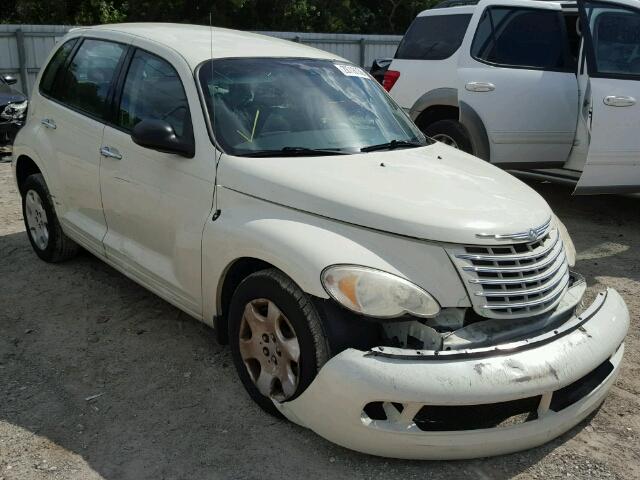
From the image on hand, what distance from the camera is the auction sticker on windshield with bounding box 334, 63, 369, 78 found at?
4422 mm

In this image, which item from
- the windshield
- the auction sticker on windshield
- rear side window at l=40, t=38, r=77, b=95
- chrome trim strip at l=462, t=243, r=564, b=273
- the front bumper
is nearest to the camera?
the front bumper

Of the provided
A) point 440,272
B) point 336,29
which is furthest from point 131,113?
point 336,29

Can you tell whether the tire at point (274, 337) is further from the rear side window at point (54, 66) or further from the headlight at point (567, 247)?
the rear side window at point (54, 66)

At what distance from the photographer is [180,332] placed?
435 centimetres

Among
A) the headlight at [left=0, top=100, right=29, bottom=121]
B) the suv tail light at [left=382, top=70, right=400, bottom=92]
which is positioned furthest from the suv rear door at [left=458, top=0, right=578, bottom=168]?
the headlight at [left=0, top=100, right=29, bottom=121]

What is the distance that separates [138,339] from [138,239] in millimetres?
608

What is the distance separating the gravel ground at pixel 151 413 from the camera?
304cm

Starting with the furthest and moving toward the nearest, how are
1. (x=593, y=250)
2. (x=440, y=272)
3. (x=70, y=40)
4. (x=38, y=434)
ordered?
(x=593, y=250)
(x=70, y=40)
(x=38, y=434)
(x=440, y=272)

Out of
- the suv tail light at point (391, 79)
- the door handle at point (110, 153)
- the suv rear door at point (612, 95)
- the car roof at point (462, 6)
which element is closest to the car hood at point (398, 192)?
the door handle at point (110, 153)

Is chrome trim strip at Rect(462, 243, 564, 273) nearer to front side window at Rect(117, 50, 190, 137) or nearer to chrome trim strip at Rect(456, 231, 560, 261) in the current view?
chrome trim strip at Rect(456, 231, 560, 261)

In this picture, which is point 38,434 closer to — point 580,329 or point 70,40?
point 580,329

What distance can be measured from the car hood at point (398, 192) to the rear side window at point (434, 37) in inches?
159

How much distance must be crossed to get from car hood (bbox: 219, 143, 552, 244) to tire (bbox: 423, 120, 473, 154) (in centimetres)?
324

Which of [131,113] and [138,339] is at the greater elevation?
[131,113]
